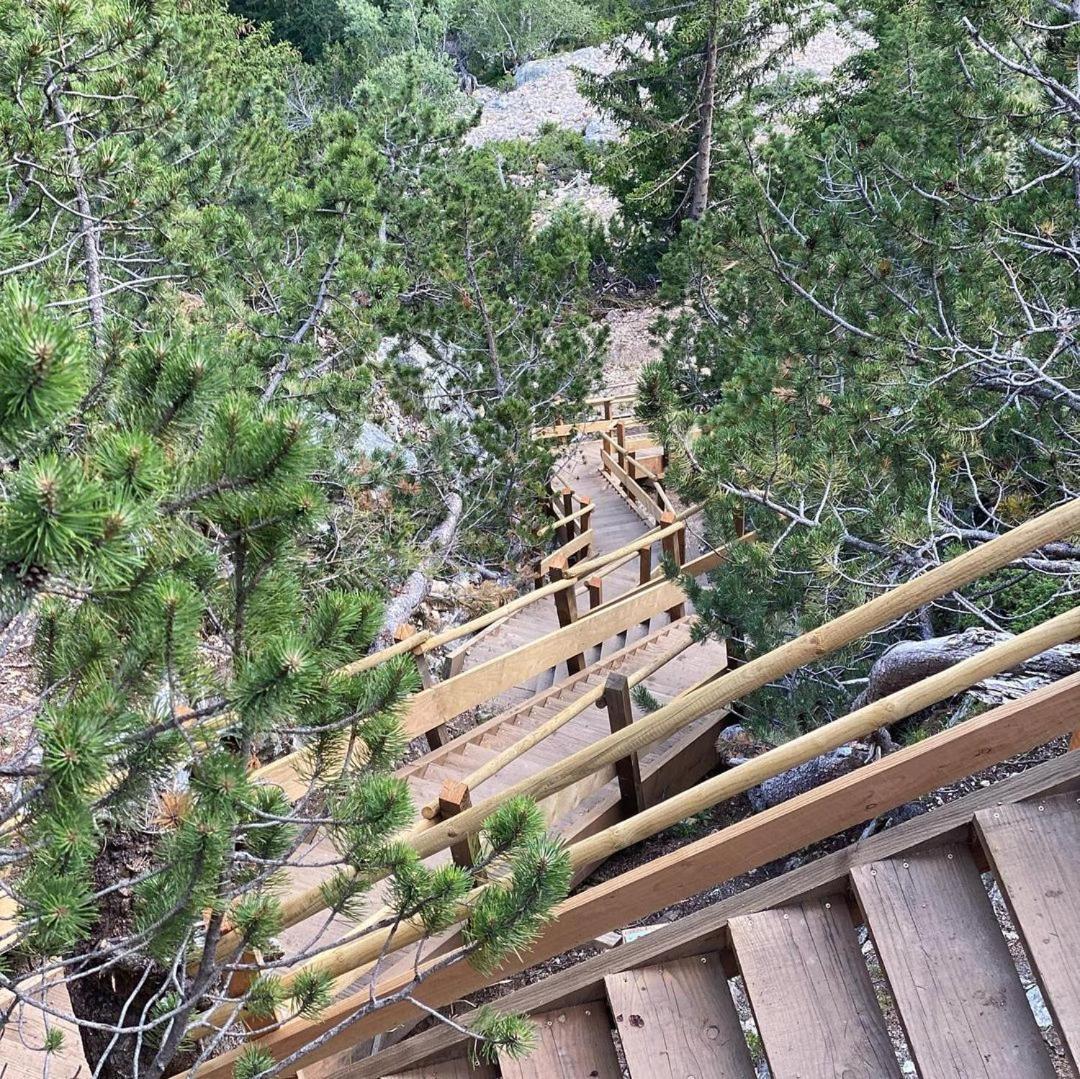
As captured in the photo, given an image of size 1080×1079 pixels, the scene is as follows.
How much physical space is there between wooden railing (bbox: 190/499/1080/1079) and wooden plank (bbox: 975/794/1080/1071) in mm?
210

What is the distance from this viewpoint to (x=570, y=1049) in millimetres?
2271

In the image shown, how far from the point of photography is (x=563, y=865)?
2.04m

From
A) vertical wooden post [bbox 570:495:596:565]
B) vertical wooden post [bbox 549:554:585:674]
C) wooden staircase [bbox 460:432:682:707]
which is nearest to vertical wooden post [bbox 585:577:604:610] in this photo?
vertical wooden post [bbox 549:554:585:674]

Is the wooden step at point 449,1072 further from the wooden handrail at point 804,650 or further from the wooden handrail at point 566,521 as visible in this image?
the wooden handrail at point 566,521

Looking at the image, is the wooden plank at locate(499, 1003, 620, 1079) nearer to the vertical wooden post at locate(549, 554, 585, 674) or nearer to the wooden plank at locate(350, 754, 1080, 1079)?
the wooden plank at locate(350, 754, 1080, 1079)

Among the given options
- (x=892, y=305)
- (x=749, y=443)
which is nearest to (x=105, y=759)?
(x=749, y=443)

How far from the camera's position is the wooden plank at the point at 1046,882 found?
6.28 ft

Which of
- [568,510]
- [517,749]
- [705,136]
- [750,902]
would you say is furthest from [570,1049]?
[705,136]

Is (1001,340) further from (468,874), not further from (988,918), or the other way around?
(468,874)

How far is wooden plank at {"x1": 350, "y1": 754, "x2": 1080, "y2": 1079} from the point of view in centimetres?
218

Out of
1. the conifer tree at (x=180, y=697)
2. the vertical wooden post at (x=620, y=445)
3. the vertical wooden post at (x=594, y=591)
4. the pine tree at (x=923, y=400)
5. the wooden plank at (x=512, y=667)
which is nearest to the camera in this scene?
the conifer tree at (x=180, y=697)

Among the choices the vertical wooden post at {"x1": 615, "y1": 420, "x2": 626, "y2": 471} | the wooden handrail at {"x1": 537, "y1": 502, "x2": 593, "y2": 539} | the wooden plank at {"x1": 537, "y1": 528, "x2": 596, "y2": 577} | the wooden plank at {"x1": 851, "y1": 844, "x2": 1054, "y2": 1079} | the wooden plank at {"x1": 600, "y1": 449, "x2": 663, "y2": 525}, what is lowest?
the wooden plank at {"x1": 851, "y1": 844, "x2": 1054, "y2": 1079}

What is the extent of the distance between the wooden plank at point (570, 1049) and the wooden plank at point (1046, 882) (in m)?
0.96

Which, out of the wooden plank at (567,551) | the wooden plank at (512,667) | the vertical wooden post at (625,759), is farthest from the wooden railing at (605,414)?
the vertical wooden post at (625,759)
